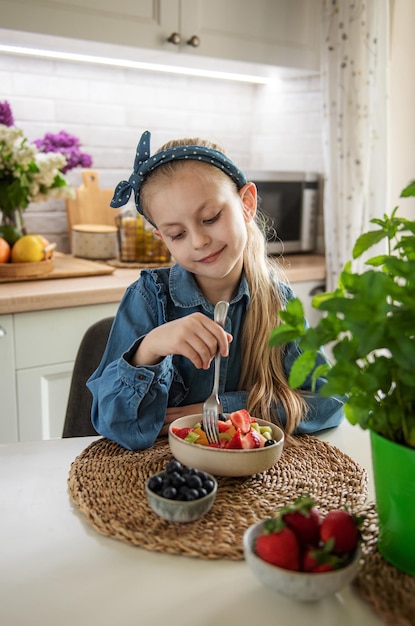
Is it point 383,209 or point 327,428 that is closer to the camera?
point 327,428

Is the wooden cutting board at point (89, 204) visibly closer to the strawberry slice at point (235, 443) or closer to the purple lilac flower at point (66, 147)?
the purple lilac flower at point (66, 147)

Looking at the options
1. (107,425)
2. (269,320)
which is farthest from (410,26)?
(107,425)

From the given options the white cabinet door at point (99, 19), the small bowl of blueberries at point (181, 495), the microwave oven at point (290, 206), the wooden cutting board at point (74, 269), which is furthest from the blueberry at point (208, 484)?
the microwave oven at point (290, 206)

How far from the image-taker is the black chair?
1.46 m

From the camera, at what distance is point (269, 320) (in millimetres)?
1374

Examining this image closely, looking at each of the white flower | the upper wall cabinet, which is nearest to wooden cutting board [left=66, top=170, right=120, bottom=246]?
the white flower

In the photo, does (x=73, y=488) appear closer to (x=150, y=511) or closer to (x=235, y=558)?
(x=150, y=511)

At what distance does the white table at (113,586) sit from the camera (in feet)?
2.17

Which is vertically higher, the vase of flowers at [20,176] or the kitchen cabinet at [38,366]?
the vase of flowers at [20,176]

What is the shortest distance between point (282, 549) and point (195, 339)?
43cm

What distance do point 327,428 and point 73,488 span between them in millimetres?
497

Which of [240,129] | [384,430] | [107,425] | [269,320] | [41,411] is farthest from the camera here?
[240,129]

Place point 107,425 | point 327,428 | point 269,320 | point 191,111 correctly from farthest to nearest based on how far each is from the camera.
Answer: point 191,111
point 269,320
point 327,428
point 107,425

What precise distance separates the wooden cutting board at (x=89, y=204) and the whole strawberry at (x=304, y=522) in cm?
234
